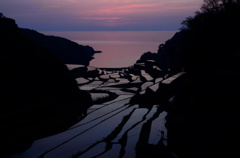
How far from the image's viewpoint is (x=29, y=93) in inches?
156

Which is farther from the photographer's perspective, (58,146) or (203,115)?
(58,146)

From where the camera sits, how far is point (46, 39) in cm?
2136

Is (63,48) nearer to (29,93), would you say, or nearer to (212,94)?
(29,93)

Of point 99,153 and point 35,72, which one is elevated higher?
point 35,72

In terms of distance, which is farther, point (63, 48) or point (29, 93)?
point (63, 48)

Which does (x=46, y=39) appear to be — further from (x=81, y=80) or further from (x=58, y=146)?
(x=58, y=146)

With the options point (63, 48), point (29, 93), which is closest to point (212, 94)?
point (29, 93)

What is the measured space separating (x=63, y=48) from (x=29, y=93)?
17.2 meters

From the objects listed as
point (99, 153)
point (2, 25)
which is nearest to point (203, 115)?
point (99, 153)

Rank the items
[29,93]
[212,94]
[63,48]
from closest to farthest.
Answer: [212,94]
[29,93]
[63,48]

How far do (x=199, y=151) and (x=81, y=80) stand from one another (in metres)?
7.64

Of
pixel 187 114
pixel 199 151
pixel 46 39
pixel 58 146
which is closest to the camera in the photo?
pixel 199 151

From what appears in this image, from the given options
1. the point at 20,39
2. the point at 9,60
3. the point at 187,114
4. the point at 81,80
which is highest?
the point at 20,39

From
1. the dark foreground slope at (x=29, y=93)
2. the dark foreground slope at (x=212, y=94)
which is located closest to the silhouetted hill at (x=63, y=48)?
the dark foreground slope at (x=29, y=93)
